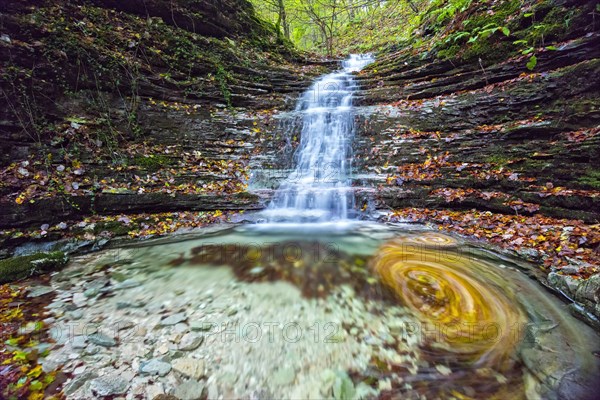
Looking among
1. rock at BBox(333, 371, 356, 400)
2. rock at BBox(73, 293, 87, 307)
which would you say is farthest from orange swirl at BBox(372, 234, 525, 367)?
rock at BBox(73, 293, 87, 307)

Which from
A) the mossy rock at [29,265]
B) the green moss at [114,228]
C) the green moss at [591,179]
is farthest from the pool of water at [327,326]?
the green moss at [591,179]

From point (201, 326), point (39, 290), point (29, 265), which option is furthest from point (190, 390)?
point (29, 265)

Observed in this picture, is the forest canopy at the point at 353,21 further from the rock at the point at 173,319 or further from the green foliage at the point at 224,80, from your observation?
the rock at the point at 173,319

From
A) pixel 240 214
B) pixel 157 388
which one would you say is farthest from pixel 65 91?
pixel 157 388

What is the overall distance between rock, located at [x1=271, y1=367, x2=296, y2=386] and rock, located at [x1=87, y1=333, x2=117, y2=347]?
4.57 feet

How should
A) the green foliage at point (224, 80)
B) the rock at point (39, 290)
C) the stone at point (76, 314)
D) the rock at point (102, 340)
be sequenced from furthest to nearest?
the green foliage at point (224, 80) < the rock at point (39, 290) < the stone at point (76, 314) < the rock at point (102, 340)

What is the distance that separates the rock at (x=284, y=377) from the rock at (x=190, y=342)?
0.73m

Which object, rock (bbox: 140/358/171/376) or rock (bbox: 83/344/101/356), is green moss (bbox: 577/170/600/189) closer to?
rock (bbox: 140/358/171/376)

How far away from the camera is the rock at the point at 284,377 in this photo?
1851mm

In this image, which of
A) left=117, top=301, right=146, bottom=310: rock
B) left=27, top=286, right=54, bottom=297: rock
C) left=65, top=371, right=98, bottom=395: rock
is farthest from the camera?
left=27, top=286, right=54, bottom=297: rock

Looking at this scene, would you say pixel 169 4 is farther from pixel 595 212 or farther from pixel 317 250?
pixel 595 212

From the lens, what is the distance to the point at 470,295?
2.78 metres

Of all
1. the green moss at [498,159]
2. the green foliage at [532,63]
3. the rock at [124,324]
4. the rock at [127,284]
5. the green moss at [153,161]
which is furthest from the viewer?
the green foliage at [532,63]

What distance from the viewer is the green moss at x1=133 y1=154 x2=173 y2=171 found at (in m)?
5.68
